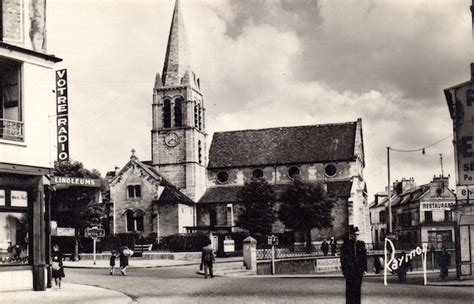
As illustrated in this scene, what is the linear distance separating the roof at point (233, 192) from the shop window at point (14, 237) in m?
45.2

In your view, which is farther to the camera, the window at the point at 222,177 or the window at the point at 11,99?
the window at the point at 222,177

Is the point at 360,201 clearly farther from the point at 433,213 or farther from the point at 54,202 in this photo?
the point at 54,202

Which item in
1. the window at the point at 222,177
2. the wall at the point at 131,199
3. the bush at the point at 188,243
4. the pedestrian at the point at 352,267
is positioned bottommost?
the bush at the point at 188,243

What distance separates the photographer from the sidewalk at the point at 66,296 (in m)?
17.1

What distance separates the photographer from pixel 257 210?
2263 inches

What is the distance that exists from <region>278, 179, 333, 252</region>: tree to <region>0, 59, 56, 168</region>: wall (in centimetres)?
3824

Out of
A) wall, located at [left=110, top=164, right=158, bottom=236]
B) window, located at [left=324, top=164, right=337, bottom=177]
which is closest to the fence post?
wall, located at [left=110, top=164, right=158, bottom=236]

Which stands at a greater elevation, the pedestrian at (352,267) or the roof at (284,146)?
the roof at (284,146)

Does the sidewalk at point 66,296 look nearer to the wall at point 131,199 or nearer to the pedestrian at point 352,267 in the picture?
the pedestrian at point 352,267

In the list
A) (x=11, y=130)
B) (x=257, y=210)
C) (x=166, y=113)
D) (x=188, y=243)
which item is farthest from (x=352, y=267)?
(x=166, y=113)

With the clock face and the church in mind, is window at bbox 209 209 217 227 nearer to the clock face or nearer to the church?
the church

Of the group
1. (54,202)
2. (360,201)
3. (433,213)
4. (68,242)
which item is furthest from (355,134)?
(54,202)

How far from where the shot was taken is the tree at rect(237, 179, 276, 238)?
57.2 metres

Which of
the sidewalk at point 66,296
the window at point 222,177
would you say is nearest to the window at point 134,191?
the window at point 222,177
